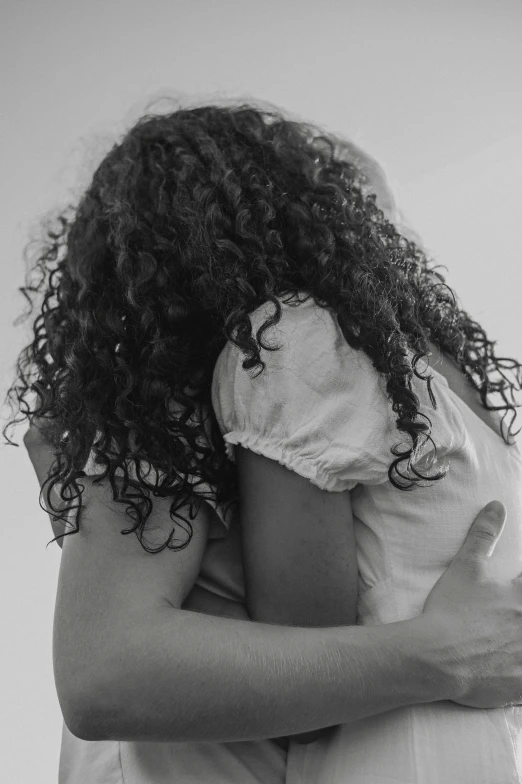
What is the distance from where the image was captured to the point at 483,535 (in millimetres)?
708

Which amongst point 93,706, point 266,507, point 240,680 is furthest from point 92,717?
point 266,507

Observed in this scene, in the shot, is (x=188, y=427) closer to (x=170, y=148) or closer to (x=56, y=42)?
(x=170, y=148)

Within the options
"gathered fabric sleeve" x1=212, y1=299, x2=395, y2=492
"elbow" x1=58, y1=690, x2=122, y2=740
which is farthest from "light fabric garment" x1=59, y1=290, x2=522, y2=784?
"elbow" x1=58, y1=690, x2=122, y2=740

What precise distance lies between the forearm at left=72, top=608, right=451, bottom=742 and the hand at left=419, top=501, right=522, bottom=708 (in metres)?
0.03

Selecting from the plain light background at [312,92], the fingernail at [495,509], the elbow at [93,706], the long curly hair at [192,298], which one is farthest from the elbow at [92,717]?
the plain light background at [312,92]

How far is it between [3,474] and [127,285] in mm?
1057

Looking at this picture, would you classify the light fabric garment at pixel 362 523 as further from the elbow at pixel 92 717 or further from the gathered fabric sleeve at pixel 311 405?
the elbow at pixel 92 717

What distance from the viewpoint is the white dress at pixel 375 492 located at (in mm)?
661

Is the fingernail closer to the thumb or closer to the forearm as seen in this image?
the thumb

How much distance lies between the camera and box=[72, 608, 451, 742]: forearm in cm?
61

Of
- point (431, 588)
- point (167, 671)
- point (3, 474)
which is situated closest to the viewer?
point (167, 671)

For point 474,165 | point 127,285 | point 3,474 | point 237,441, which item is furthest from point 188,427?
point 474,165

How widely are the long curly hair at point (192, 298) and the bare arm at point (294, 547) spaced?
0.05m

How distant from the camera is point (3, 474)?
1.66 metres
